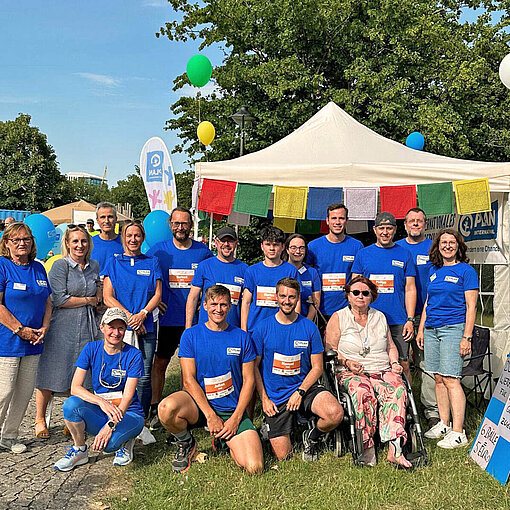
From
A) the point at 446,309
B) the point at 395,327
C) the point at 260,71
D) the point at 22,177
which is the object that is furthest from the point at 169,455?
the point at 22,177

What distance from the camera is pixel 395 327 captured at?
4605 millimetres

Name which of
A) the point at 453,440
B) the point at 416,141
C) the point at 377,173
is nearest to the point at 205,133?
the point at 416,141

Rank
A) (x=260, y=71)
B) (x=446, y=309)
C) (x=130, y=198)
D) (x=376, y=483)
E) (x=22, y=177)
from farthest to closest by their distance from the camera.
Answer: (x=130, y=198) < (x=22, y=177) < (x=260, y=71) < (x=446, y=309) < (x=376, y=483)

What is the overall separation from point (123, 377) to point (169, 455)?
2.23 feet

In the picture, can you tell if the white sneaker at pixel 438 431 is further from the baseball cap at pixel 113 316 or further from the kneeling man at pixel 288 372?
the baseball cap at pixel 113 316

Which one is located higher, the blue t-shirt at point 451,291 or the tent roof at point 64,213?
the tent roof at point 64,213

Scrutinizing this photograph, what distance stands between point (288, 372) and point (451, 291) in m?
1.39

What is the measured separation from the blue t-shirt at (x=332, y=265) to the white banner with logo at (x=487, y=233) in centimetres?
168

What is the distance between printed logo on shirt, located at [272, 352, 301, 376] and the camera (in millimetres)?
3941

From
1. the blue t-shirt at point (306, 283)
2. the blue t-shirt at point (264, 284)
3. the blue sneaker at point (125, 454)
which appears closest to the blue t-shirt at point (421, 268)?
the blue t-shirt at point (306, 283)

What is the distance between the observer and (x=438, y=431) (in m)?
4.44

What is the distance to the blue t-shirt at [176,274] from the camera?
4.70 metres

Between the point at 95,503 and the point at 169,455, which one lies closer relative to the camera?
the point at 95,503

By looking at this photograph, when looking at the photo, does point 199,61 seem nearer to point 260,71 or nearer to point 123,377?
point 260,71
